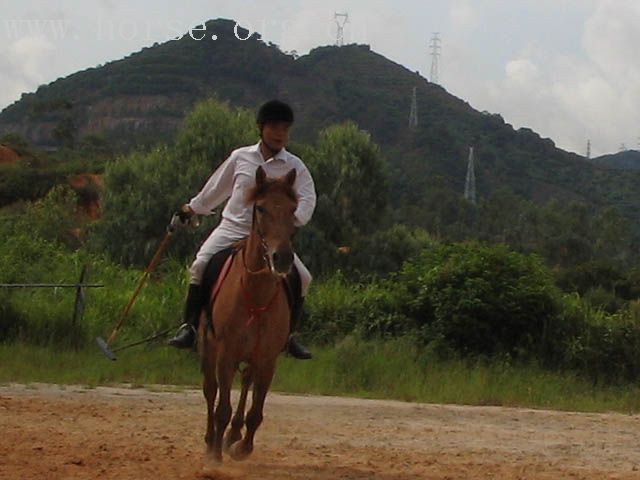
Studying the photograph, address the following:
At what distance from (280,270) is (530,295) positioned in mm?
12914

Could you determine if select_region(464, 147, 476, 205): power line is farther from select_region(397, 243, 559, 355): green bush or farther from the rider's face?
the rider's face

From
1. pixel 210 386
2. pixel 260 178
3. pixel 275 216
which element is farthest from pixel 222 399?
pixel 260 178

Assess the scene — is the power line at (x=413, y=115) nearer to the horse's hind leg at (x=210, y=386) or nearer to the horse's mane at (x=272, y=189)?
the horse's hind leg at (x=210, y=386)

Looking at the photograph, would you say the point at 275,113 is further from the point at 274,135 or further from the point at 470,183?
the point at 470,183

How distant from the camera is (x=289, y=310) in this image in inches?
329

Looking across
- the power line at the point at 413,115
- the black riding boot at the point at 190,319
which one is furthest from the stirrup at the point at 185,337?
the power line at the point at 413,115

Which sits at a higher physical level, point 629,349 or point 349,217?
point 349,217

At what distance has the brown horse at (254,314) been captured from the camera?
289 inches

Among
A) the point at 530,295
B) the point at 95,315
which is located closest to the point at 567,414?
the point at 530,295

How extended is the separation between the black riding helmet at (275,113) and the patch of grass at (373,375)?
8.31 metres

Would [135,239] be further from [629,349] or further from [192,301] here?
[192,301]

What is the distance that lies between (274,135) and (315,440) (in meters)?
3.46

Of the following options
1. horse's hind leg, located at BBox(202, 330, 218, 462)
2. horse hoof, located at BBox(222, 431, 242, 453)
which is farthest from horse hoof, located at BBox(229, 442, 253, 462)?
horse's hind leg, located at BBox(202, 330, 218, 462)

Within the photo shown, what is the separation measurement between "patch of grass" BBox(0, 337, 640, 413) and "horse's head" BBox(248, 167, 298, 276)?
8.97 meters
